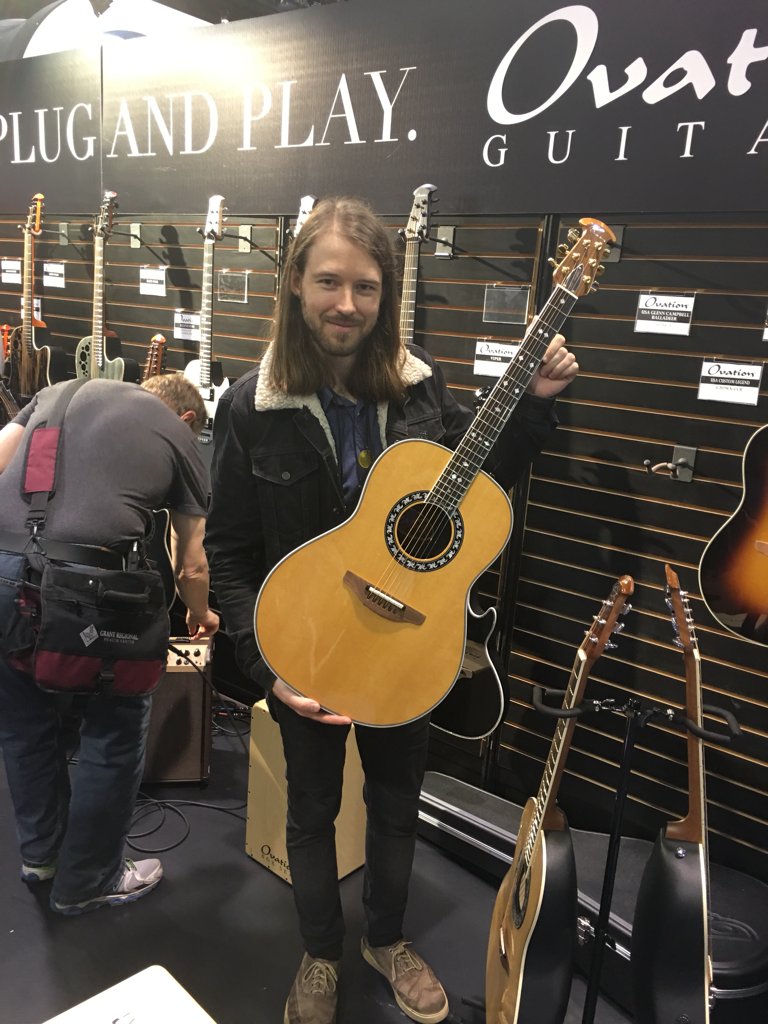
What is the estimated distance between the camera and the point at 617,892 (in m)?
1.96

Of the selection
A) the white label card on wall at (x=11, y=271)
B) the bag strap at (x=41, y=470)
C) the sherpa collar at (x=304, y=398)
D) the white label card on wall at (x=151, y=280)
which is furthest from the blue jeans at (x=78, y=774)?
the white label card on wall at (x=11, y=271)

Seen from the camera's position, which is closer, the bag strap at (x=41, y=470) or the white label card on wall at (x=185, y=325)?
the bag strap at (x=41, y=470)

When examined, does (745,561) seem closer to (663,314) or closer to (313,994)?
(663,314)

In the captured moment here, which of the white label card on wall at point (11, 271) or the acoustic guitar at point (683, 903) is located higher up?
the white label card on wall at point (11, 271)

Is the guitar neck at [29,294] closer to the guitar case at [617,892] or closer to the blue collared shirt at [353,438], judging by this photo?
the blue collared shirt at [353,438]

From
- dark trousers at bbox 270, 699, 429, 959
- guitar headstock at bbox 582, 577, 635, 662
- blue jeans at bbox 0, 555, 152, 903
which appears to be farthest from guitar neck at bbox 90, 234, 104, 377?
guitar headstock at bbox 582, 577, 635, 662

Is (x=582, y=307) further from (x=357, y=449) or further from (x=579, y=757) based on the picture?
(x=579, y=757)

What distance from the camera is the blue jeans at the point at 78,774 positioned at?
202 cm

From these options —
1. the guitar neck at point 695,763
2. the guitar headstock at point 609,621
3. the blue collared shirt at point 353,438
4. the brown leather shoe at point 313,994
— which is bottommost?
the brown leather shoe at point 313,994

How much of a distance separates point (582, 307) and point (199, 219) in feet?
6.05

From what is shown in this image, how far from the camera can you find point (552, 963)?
1.51 m

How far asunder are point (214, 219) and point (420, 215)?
3.46 ft

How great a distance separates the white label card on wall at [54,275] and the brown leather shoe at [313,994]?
3393mm

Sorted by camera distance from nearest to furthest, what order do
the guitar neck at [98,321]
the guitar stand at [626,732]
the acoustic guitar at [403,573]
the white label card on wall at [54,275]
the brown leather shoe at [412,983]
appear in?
the guitar stand at [626,732] < the acoustic guitar at [403,573] < the brown leather shoe at [412,983] < the guitar neck at [98,321] < the white label card on wall at [54,275]
